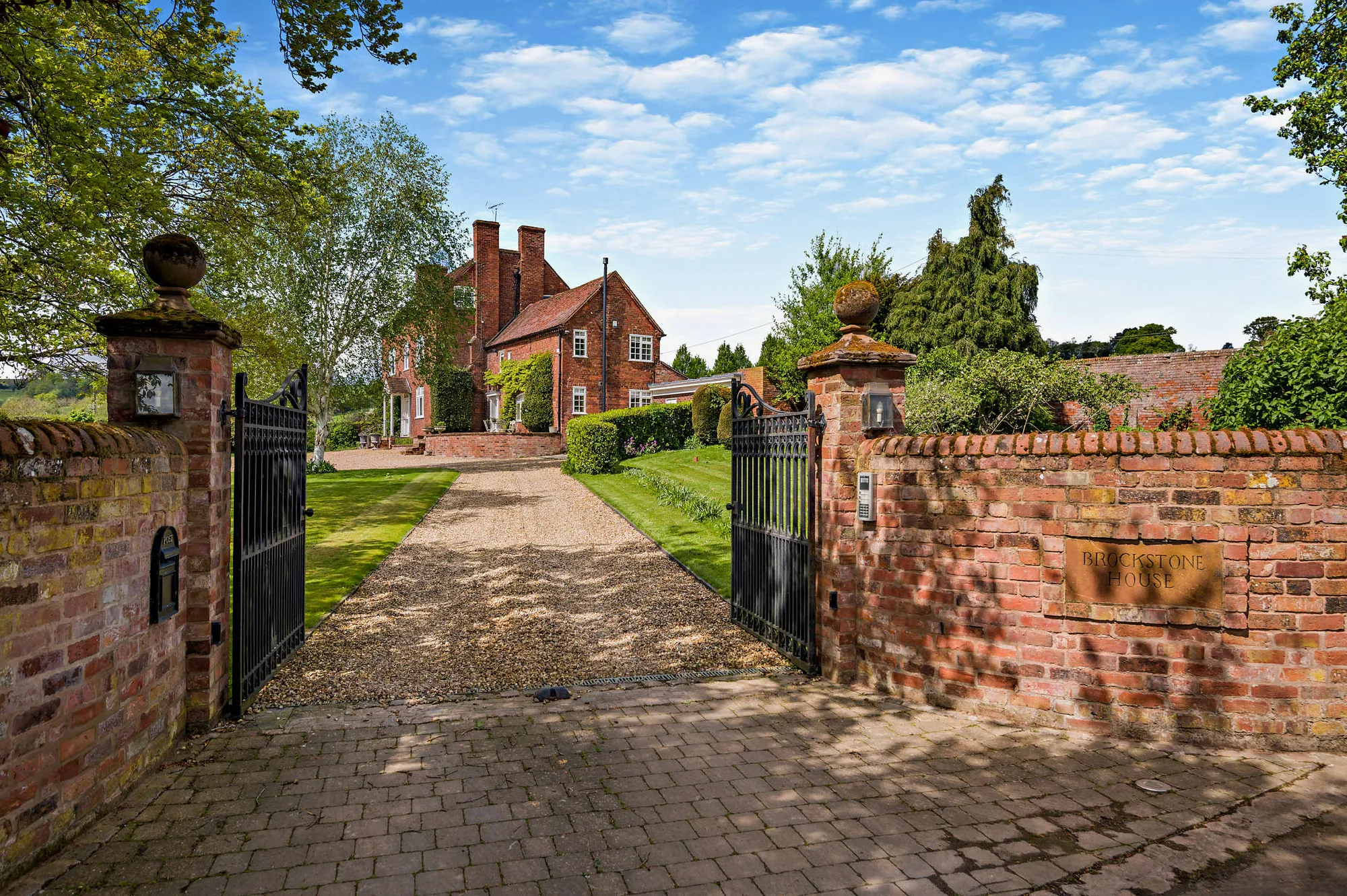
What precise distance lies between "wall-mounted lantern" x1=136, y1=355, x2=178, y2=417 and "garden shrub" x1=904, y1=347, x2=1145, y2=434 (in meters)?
13.5

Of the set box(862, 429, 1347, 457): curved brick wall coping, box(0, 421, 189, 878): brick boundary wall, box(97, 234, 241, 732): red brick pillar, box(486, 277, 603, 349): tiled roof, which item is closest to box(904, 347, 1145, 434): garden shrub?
box(862, 429, 1347, 457): curved brick wall coping

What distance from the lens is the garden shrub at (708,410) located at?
88.3ft

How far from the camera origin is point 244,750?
4648mm

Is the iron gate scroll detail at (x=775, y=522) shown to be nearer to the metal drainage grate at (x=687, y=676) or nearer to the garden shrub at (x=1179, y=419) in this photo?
the metal drainage grate at (x=687, y=676)

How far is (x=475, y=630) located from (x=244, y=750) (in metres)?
3.28

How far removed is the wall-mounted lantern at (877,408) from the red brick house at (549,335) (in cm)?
2616

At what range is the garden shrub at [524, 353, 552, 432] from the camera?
35.1 metres

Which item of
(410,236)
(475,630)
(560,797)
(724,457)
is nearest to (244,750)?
(560,797)

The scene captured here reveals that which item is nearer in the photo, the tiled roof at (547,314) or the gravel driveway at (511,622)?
the gravel driveway at (511,622)

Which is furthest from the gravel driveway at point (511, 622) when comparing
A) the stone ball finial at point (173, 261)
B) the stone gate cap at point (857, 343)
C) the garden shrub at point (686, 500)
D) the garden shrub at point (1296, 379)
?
the garden shrub at point (1296, 379)

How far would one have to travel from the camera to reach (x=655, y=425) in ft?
90.8

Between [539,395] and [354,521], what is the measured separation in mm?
20768

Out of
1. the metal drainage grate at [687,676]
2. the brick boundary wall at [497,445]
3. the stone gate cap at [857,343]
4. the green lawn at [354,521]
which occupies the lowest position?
the metal drainage grate at [687,676]

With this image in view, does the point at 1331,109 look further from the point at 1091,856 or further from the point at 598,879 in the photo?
the point at 598,879
